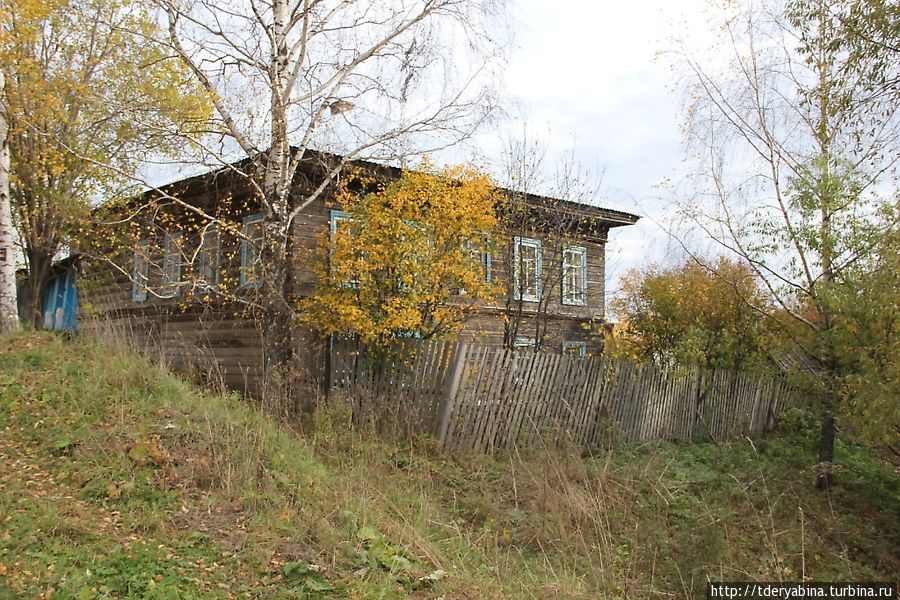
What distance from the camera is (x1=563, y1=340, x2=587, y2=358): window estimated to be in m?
16.2

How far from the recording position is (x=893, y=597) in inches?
→ 283

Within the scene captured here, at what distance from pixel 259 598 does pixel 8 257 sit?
32.2 feet

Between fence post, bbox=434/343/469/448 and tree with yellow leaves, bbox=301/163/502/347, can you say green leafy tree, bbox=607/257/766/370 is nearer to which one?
tree with yellow leaves, bbox=301/163/502/347

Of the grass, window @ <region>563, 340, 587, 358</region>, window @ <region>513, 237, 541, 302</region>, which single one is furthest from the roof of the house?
the grass

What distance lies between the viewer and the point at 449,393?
9812mm

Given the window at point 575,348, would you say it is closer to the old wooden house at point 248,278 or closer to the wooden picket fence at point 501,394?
the old wooden house at point 248,278

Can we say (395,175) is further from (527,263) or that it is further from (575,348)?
(575,348)

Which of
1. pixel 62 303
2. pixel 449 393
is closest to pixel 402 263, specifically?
pixel 449 393

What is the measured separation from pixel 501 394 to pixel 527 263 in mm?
4179

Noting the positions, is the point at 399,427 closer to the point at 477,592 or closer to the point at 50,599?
the point at 477,592

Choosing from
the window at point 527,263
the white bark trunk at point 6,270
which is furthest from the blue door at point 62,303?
the window at point 527,263

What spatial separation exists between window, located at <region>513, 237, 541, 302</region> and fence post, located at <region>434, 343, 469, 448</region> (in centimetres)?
383

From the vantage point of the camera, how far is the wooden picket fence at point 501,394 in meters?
9.91

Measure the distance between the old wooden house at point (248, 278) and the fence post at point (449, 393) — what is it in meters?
2.19
